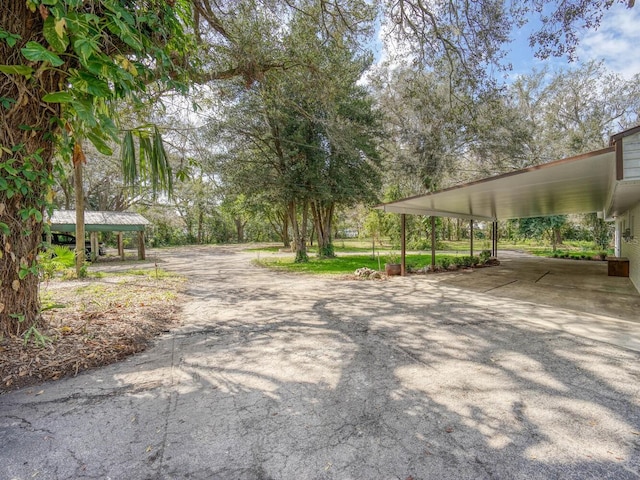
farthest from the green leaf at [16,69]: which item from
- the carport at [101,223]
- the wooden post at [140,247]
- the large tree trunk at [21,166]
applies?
the wooden post at [140,247]

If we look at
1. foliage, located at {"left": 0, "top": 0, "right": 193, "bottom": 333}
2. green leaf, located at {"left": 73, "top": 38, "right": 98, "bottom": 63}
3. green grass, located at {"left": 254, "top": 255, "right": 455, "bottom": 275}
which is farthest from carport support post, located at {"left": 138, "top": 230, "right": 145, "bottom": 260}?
green leaf, located at {"left": 73, "top": 38, "right": 98, "bottom": 63}

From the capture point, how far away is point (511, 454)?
6.25ft

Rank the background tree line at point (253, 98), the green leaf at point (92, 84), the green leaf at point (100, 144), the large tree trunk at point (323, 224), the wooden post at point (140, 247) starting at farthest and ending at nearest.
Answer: the large tree trunk at point (323, 224), the wooden post at point (140, 247), the background tree line at point (253, 98), the green leaf at point (100, 144), the green leaf at point (92, 84)

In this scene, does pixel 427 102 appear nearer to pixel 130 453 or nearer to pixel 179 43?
pixel 179 43

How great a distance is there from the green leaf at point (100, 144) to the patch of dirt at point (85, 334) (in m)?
2.11

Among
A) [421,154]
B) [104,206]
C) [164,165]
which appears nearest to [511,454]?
[164,165]

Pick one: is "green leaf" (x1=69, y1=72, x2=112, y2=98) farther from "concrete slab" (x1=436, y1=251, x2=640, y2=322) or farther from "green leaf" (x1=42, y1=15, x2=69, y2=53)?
"concrete slab" (x1=436, y1=251, x2=640, y2=322)

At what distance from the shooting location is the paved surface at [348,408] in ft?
6.07

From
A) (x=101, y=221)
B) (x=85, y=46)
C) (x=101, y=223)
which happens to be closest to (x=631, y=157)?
(x=85, y=46)

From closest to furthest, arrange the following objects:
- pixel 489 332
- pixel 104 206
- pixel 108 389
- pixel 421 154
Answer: pixel 108 389 → pixel 489 332 → pixel 421 154 → pixel 104 206

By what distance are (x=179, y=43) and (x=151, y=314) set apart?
3.88m

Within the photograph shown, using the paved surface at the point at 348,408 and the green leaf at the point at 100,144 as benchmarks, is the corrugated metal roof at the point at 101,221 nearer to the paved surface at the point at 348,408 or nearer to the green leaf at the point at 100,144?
the paved surface at the point at 348,408

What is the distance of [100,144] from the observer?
2631 mm

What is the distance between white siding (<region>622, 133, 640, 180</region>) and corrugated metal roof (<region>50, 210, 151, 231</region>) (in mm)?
17566
